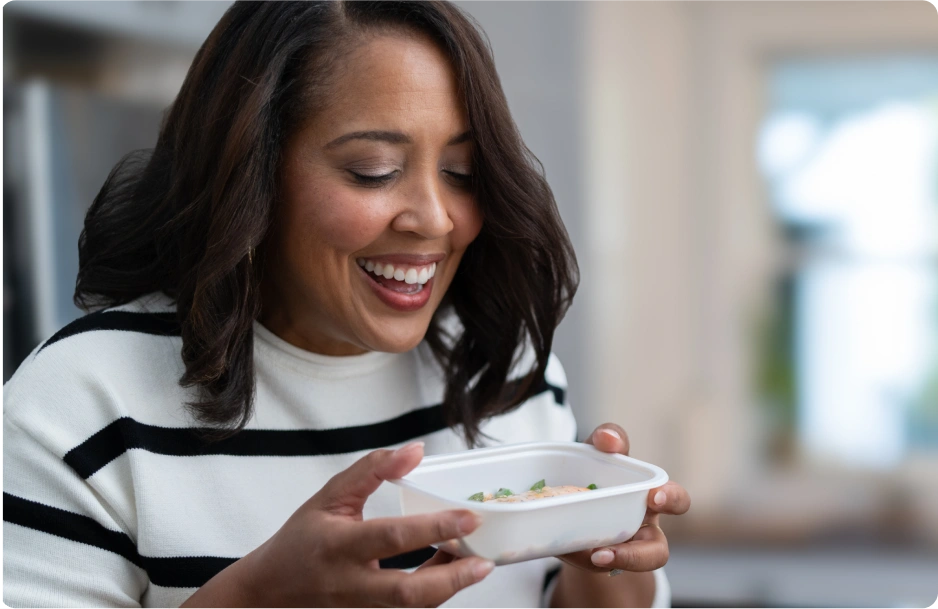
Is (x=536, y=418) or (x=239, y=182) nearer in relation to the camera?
(x=239, y=182)

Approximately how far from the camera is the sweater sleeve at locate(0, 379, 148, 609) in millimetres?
981

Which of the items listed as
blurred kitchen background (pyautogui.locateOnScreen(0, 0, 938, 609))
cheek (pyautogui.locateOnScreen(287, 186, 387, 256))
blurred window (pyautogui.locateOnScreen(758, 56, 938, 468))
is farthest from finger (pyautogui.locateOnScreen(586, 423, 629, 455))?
blurred window (pyautogui.locateOnScreen(758, 56, 938, 468))

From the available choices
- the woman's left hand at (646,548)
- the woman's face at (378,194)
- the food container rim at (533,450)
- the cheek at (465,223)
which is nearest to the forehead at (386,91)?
the woman's face at (378,194)

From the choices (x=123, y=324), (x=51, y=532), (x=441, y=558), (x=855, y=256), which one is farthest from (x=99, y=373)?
(x=855, y=256)

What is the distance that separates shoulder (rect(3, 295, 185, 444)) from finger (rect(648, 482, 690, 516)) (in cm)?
58

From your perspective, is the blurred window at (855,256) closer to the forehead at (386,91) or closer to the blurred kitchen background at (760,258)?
the blurred kitchen background at (760,258)

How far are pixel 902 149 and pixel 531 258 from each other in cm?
290

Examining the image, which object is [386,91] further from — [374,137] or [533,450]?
[533,450]

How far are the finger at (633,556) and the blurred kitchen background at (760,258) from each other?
2114 millimetres

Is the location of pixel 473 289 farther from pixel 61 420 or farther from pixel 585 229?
pixel 585 229

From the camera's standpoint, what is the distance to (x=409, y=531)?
32.3 inches

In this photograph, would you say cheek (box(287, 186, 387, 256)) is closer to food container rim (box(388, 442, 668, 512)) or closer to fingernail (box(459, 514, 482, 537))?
food container rim (box(388, 442, 668, 512))

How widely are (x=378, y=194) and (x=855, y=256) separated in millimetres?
3165

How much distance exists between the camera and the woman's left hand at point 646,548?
3.20ft
